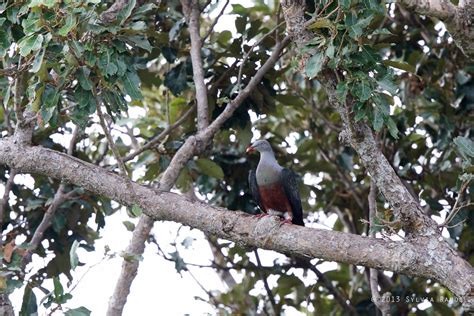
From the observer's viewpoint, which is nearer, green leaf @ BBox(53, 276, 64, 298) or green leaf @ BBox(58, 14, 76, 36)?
green leaf @ BBox(58, 14, 76, 36)

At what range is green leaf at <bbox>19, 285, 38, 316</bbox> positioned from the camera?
4.94 metres

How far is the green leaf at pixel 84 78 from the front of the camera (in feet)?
13.9

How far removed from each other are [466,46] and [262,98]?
153cm

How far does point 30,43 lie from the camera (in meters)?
3.96

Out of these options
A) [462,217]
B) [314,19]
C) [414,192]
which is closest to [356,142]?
[314,19]

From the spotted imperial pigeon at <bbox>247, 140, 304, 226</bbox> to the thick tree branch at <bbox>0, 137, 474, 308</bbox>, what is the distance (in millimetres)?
1546

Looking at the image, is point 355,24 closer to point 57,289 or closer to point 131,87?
point 131,87

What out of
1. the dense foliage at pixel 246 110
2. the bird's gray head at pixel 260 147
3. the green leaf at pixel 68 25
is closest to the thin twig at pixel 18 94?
the dense foliage at pixel 246 110

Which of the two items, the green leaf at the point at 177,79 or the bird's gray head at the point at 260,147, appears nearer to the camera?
the green leaf at the point at 177,79

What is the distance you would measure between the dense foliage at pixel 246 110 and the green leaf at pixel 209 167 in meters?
0.01

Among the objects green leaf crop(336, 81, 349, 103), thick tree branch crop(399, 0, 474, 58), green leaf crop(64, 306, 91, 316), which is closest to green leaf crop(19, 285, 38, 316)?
green leaf crop(64, 306, 91, 316)

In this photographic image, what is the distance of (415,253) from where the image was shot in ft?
12.5

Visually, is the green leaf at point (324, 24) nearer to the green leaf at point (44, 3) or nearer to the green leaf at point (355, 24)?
the green leaf at point (355, 24)

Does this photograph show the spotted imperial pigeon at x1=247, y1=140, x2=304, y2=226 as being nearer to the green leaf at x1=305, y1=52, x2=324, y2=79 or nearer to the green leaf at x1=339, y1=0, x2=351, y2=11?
the green leaf at x1=305, y1=52, x2=324, y2=79
